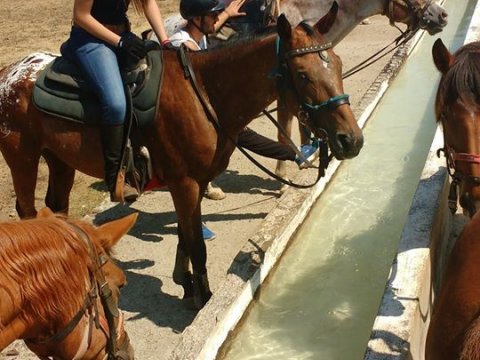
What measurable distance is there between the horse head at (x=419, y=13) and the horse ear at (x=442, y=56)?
304 cm

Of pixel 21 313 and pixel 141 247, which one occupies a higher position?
pixel 21 313

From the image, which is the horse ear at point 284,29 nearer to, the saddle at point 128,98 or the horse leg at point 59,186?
the saddle at point 128,98

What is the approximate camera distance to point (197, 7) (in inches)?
203

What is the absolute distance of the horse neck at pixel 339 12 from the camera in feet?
21.3

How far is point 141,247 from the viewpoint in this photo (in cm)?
571

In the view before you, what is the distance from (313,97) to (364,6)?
3132 mm

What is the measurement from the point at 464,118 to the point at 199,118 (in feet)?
5.93

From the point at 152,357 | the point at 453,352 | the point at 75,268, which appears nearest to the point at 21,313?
the point at 75,268

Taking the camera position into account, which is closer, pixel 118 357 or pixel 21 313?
pixel 21 313

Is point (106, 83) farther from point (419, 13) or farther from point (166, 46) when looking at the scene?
point (419, 13)

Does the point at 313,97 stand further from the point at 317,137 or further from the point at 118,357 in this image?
the point at 118,357

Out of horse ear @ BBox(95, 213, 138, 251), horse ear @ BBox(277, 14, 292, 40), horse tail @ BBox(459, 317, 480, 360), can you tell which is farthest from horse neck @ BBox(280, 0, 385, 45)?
horse tail @ BBox(459, 317, 480, 360)

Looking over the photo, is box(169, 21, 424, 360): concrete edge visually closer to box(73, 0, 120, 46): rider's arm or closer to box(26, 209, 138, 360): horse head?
box(26, 209, 138, 360): horse head

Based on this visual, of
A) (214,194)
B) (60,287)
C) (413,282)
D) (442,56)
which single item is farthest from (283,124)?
(60,287)
